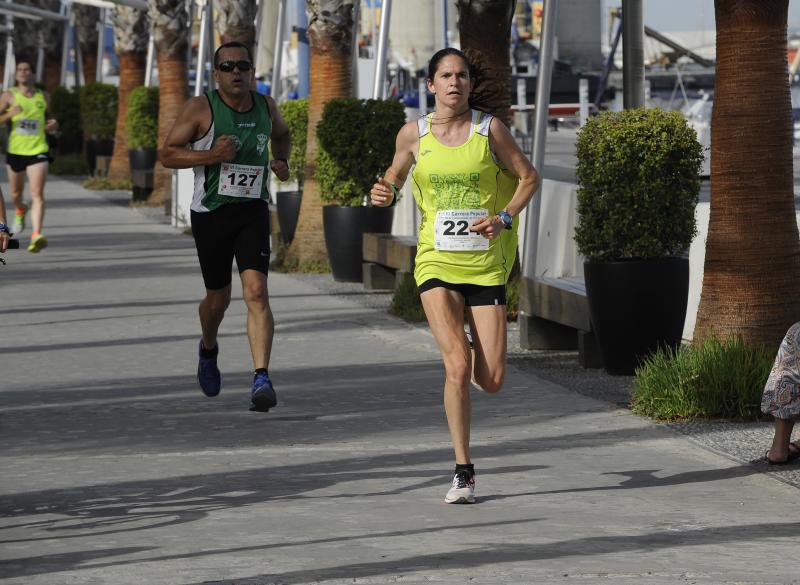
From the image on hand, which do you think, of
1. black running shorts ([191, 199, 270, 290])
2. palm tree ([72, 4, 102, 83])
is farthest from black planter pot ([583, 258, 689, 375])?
palm tree ([72, 4, 102, 83])

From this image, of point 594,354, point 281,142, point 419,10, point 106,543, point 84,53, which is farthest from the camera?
point 419,10

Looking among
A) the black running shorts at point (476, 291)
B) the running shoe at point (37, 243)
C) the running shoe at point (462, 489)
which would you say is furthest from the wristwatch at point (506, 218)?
the running shoe at point (37, 243)

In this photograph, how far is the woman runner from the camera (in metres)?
7.62

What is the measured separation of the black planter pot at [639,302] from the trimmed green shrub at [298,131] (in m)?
9.12

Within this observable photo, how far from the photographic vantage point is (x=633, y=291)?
10578mm

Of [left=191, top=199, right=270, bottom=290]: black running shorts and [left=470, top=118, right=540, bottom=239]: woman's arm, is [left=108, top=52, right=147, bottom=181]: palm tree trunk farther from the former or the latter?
[left=470, top=118, right=540, bottom=239]: woman's arm

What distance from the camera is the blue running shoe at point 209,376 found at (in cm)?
1032

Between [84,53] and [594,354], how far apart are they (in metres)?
40.9

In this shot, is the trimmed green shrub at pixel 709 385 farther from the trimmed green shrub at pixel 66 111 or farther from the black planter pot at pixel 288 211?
the trimmed green shrub at pixel 66 111

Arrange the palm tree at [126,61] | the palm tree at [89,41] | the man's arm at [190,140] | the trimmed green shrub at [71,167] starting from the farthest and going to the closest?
the palm tree at [89,41] → the trimmed green shrub at [71,167] → the palm tree at [126,61] → the man's arm at [190,140]

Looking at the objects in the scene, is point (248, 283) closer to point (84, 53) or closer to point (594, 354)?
point (594, 354)

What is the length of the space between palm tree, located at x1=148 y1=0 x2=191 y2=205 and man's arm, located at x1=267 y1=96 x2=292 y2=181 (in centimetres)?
1804

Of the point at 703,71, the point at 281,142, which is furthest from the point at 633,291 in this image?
the point at 703,71

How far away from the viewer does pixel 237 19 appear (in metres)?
24.6
